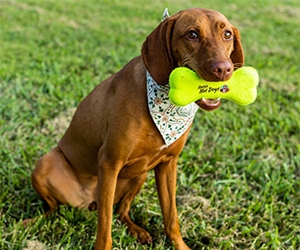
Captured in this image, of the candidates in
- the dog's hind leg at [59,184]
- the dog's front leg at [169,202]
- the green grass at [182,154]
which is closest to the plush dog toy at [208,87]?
the dog's front leg at [169,202]

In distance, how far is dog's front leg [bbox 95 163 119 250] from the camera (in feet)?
10.7

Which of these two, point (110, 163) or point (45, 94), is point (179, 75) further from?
point (45, 94)

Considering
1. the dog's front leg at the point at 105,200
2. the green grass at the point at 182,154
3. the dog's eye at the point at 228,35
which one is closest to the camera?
the dog's eye at the point at 228,35

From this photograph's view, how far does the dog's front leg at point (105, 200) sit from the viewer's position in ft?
10.7

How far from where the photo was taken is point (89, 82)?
6355mm

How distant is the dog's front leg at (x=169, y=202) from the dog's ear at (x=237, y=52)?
3.37 ft

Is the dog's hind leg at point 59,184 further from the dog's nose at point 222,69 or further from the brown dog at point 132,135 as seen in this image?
the dog's nose at point 222,69

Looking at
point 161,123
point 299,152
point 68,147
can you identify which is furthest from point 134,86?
point 299,152

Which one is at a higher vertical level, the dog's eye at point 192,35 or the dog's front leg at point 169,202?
the dog's eye at point 192,35

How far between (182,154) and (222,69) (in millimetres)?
2350

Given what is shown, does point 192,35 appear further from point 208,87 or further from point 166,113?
point 166,113

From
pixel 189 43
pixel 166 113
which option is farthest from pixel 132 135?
pixel 189 43

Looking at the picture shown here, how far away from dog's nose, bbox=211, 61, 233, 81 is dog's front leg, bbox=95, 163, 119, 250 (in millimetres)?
1040

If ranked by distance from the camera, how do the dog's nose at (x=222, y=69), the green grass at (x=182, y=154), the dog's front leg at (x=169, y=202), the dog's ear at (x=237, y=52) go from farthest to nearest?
the green grass at (x=182, y=154) → the dog's front leg at (x=169, y=202) → the dog's ear at (x=237, y=52) → the dog's nose at (x=222, y=69)
